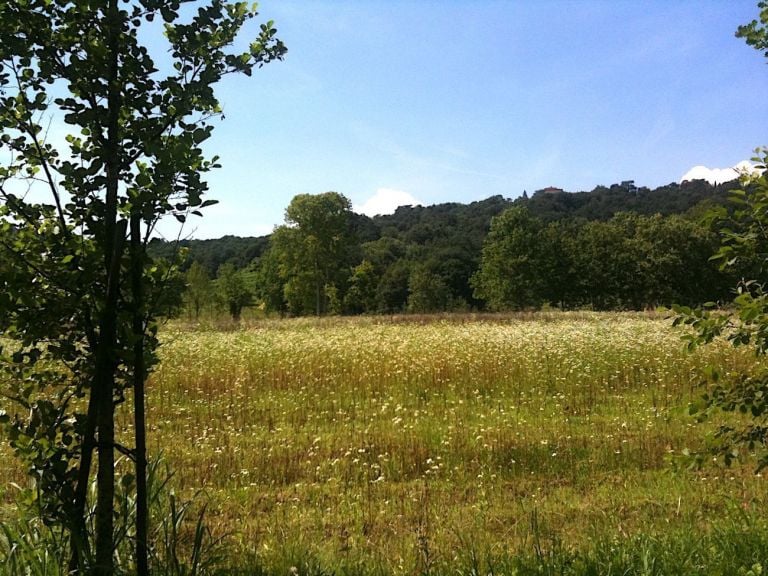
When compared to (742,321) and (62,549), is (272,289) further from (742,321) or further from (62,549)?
(742,321)

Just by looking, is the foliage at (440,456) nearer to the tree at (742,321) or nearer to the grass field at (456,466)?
the grass field at (456,466)

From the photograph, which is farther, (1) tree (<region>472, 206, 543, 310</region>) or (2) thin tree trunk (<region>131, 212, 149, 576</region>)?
(1) tree (<region>472, 206, 543, 310</region>)

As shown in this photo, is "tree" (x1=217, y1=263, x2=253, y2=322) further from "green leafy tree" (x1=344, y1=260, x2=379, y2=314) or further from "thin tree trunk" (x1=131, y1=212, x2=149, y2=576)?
"thin tree trunk" (x1=131, y1=212, x2=149, y2=576)

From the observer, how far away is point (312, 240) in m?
56.1

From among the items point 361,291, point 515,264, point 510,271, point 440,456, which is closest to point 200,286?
point 361,291

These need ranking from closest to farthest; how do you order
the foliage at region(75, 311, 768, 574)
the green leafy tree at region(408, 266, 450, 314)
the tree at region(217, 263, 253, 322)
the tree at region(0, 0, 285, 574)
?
the tree at region(0, 0, 285, 574), the foliage at region(75, 311, 768, 574), the tree at region(217, 263, 253, 322), the green leafy tree at region(408, 266, 450, 314)

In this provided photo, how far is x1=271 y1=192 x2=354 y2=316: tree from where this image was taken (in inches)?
2226

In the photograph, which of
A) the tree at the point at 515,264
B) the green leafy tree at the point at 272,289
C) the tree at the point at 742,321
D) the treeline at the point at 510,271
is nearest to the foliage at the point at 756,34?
the tree at the point at 742,321

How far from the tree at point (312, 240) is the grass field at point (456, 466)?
44.8 meters

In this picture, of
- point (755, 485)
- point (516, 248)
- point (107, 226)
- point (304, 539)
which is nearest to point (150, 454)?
point (304, 539)

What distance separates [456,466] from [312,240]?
51.2 metres

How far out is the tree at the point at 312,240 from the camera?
56531 mm

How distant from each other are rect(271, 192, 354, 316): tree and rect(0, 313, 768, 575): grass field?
44.8 metres

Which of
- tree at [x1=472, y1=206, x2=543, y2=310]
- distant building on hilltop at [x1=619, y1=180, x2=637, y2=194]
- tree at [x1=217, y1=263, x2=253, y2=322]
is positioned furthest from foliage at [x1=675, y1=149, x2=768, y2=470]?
distant building on hilltop at [x1=619, y1=180, x2=637, y2=194]
